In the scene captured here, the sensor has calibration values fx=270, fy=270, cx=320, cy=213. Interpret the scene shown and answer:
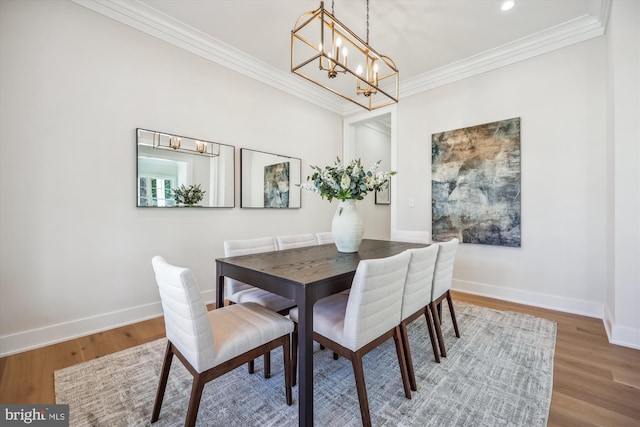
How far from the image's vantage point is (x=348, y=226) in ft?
6.42

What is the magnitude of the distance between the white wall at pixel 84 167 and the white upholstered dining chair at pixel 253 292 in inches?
39.8

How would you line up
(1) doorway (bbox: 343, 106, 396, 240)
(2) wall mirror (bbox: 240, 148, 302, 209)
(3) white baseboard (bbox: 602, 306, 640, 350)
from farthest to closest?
1. (1) doorway (bbox: 343, 106, 396, 240)
2. (2) wall mirror (bbox: 240, 148, 302, 209)
3. (3) white baseboard (bbox: 602, 306, 640, 350)

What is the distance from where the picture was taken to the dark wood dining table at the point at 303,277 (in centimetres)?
118

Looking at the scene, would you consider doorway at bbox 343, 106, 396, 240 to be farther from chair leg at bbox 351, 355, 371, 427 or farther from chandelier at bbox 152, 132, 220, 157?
chair leg at bbox 351, 355, 371, 427

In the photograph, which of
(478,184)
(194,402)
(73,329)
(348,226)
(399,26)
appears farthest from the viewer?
(478,184)

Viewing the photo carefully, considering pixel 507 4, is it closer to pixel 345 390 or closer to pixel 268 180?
pixel 268 180

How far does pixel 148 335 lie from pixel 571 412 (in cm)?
282

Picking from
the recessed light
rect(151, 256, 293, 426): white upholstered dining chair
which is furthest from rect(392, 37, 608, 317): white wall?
rect(151, 256, 293, 426): white upholstered dining chair

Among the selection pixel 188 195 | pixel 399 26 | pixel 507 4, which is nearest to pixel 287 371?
pixel 188 195

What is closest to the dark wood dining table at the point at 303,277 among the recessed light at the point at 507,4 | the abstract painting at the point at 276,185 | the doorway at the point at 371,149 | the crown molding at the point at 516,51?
the abstract painting at the point at 276,185

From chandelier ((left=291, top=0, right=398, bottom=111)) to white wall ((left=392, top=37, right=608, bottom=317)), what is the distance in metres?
1.25

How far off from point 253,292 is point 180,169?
1.55 m

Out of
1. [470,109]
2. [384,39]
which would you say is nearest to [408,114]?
[470,109]

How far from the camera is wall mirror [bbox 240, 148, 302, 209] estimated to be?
326 centimetres
